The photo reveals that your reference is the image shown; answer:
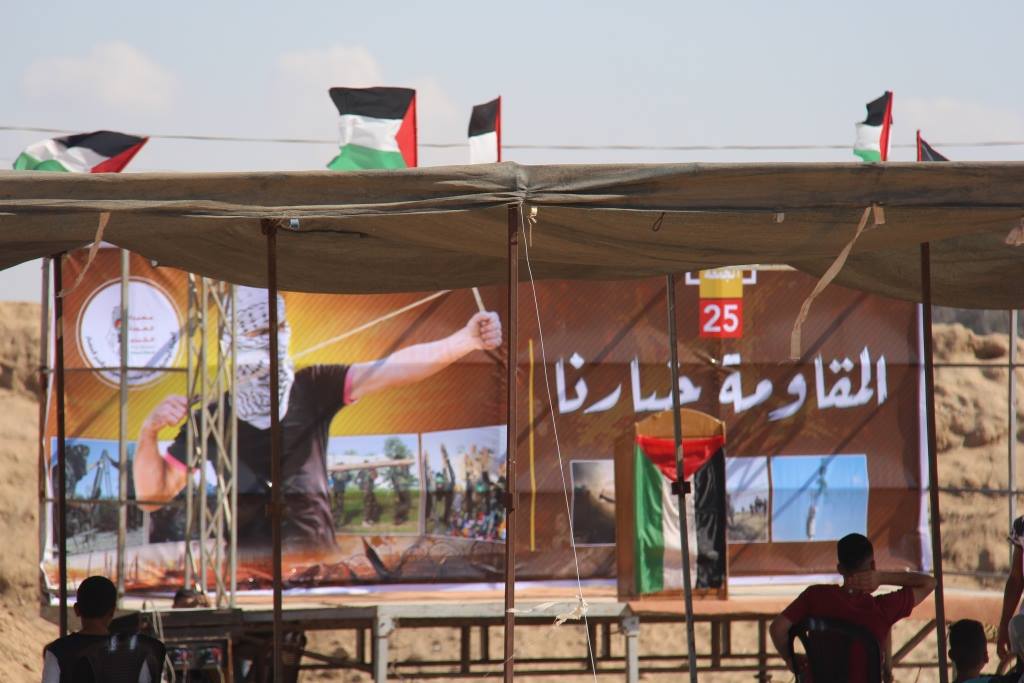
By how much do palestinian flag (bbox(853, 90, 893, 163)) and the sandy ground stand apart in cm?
677

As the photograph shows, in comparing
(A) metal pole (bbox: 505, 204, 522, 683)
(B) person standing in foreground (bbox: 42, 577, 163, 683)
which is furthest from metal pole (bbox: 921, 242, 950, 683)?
(B) person standing in foreground (bbox: 42, 577, 163, 683)

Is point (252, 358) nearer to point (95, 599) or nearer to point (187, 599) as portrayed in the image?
point (187, 599)

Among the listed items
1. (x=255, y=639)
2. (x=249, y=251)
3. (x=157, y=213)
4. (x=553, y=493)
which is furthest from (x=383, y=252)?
(x=553, y=493)

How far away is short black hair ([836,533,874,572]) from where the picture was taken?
4949 millimetres

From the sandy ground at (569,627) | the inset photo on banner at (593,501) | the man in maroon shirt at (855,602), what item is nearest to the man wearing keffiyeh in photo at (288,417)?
the inset photo on banner at (593,501)

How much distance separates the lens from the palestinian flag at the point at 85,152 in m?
9.77

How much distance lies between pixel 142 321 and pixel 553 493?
4.23 m

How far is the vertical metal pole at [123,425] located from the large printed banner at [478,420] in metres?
0.19

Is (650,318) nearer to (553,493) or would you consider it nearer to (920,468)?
(553,493)

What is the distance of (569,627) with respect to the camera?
18250 mm

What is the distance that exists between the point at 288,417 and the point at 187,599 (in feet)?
6.68

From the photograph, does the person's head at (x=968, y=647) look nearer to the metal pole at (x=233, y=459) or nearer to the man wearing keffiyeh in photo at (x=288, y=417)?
the metal pole at (x=233, y=459)

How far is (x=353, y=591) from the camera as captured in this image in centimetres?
1203

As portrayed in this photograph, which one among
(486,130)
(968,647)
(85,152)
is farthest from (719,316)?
(968,647)
